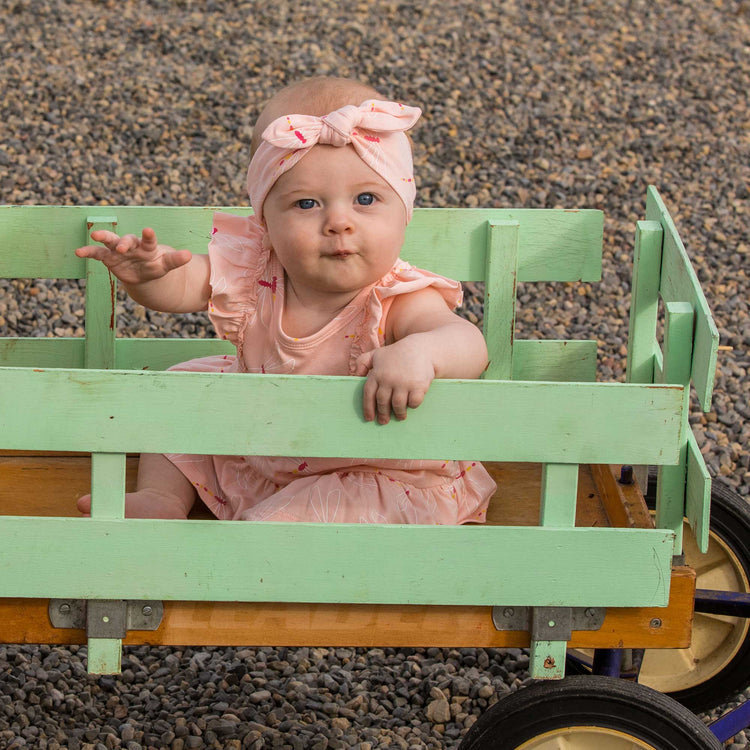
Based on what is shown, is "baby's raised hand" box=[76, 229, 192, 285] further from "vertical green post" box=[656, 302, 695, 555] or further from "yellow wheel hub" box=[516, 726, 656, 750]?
"yellow wheel hub" box=[516, 726, 656, 750]

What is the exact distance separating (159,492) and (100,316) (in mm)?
686

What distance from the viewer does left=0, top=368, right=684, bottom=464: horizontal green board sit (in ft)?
6.43

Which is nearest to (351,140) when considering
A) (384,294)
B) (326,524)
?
(384,294)

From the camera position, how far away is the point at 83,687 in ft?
10.3

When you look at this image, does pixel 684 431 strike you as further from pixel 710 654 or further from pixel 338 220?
pixel 710 654

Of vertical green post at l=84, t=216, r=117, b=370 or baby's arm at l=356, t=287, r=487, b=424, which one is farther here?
vertical green post at l=84, t=216, r=117, b=370

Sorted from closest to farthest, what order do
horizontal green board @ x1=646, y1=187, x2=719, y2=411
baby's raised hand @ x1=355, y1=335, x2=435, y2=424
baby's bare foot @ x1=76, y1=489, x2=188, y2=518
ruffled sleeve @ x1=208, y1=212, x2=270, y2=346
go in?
baby's raised hand @ x1=355, y1=335, x2=435, y2=424 < horizontal green board @ x1=646, y1=187, x2=719, y2=411 < baby's bare foot @ x1=76, y1=489, x2=188, y2=518 < ruffled sleeve @ x1=208, y1=212, x2=270, y2=346

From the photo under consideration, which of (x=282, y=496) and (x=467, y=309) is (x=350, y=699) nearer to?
(x=282, y=496)

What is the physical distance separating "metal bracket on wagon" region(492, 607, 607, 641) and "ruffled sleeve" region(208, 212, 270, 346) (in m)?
0.89

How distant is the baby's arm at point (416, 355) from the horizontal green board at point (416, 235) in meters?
0.47

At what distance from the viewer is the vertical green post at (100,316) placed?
3.00m

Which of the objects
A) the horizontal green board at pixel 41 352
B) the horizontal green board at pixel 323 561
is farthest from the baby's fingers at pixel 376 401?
the horizontal green board at pixel 41 352

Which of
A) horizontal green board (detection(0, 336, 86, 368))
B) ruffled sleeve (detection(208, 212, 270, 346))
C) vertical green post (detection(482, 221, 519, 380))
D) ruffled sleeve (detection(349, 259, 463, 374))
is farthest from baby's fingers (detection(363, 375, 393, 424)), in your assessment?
horizontal green board (detection(0, 336, 86, 368))

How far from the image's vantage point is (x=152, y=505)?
2447mm
